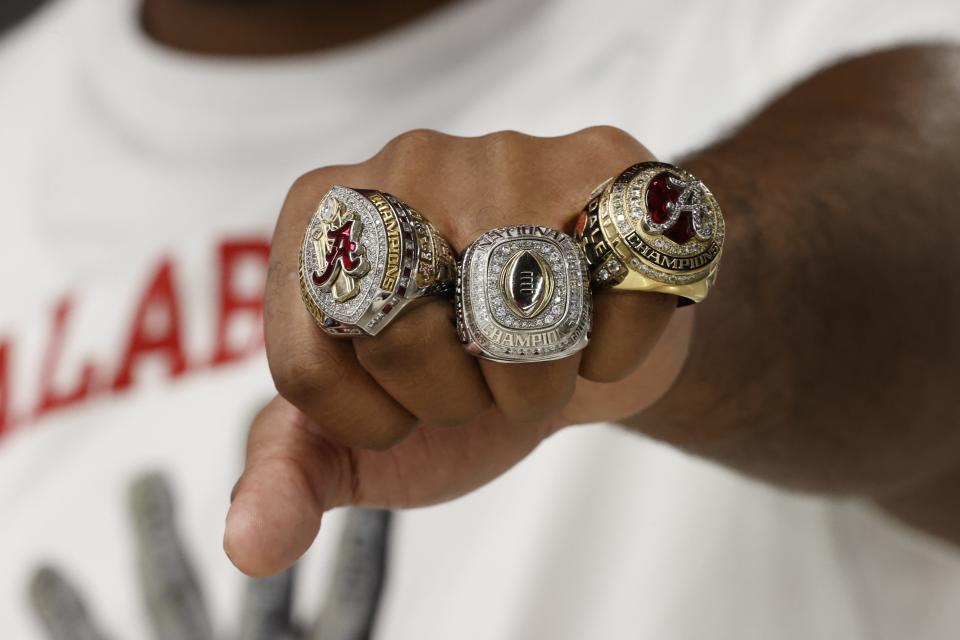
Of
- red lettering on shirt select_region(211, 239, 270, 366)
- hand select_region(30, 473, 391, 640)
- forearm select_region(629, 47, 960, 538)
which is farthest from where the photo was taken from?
red lettering on shirt select_region(211, 239, 270, 366)

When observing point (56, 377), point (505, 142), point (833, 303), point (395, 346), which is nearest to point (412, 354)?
point (395, 346)

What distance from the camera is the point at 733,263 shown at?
23.5 inches

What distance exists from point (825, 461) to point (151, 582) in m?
0.66

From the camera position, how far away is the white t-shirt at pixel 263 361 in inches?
33.7

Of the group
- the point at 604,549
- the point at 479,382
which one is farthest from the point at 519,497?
the point at 479,382

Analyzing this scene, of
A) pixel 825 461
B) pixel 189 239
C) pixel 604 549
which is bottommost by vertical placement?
pixel 604 549

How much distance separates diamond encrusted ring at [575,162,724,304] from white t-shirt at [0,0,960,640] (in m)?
0.42

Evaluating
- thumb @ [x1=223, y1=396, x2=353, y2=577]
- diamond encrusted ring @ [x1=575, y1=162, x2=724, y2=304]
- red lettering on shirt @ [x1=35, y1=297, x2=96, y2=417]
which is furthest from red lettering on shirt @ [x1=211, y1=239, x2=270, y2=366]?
diamond encrusted ring @ [x1=575, y1=162, x2=724, y2=304]

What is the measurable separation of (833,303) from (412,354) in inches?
14.4

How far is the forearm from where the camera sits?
604mm

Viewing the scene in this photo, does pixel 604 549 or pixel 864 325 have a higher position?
pixel 864 325

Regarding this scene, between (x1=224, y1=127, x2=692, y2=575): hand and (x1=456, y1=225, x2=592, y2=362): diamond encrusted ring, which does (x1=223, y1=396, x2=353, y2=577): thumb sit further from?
(x1=456, y1=225, x2=592, y2=362): diamond encrusted ring

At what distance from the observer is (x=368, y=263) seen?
1.34 feet

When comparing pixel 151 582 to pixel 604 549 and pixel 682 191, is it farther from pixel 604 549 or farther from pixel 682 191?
pixel 682 191
